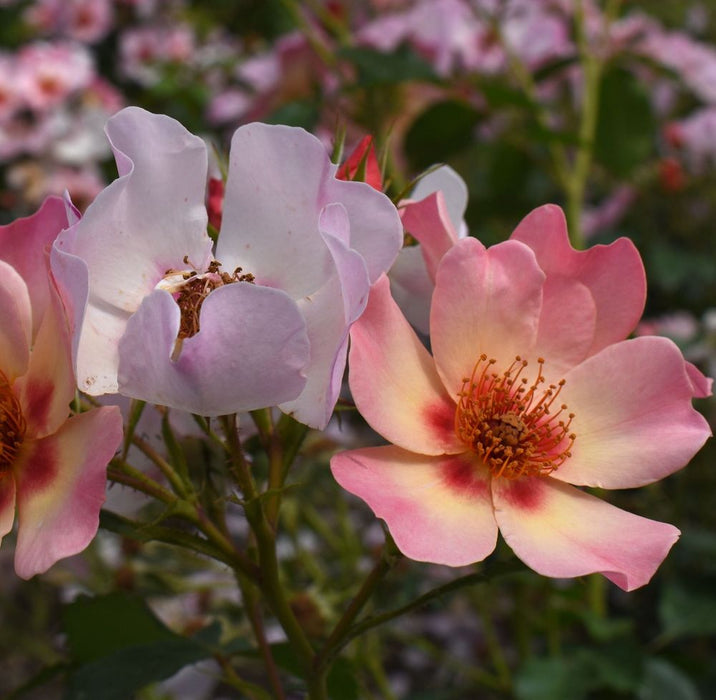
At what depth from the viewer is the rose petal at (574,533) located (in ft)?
1.36

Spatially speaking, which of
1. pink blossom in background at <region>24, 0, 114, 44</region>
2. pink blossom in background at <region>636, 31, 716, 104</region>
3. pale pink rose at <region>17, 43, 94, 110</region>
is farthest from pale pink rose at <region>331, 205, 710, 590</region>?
pink blossom in background at <region>24, 0, 114, 44</region>

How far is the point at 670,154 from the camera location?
1.98 m

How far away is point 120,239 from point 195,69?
186 centimetres

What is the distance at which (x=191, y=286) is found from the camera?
1.55ft

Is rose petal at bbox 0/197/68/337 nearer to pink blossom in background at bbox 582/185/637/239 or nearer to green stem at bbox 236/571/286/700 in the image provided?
green stem at bbox 236/571/286/700

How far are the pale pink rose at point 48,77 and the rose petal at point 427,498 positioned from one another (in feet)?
5.02

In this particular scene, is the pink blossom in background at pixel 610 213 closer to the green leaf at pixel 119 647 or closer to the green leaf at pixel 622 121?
the green leaf at pixel 622 121

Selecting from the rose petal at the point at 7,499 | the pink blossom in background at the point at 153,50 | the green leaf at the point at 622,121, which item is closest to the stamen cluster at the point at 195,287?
the rose petal at the point at 7,499

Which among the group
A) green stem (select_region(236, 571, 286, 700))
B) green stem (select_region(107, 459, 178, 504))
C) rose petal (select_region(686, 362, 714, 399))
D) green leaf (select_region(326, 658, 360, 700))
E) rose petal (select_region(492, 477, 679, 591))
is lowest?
green leaf (select_region(326, 658, 360, 700))

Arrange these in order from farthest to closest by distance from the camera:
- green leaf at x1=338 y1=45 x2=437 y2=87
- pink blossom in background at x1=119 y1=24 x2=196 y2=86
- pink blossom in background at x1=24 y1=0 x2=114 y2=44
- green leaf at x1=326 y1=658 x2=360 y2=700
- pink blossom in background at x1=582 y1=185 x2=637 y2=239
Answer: pink blossom in background at x1=24 y1=0 x2=114 y2=44 < pink blossom in background at x1=119 y1=24 x2=196 y2=86 < pink blossom in background at x1=582 y1=185 x2=637 y2=239 < green leaf at x1=338 y1=45 x2=437 y2=87 < green leaf at x1=326 y1=658 x2=360 y2=700

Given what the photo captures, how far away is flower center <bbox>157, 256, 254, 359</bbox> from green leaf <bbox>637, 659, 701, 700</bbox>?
2.35 feet

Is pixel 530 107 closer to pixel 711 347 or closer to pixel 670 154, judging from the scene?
pixel 711 347

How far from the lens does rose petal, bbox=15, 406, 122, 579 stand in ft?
1.29

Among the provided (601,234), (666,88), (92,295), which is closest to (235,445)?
(92,295)
